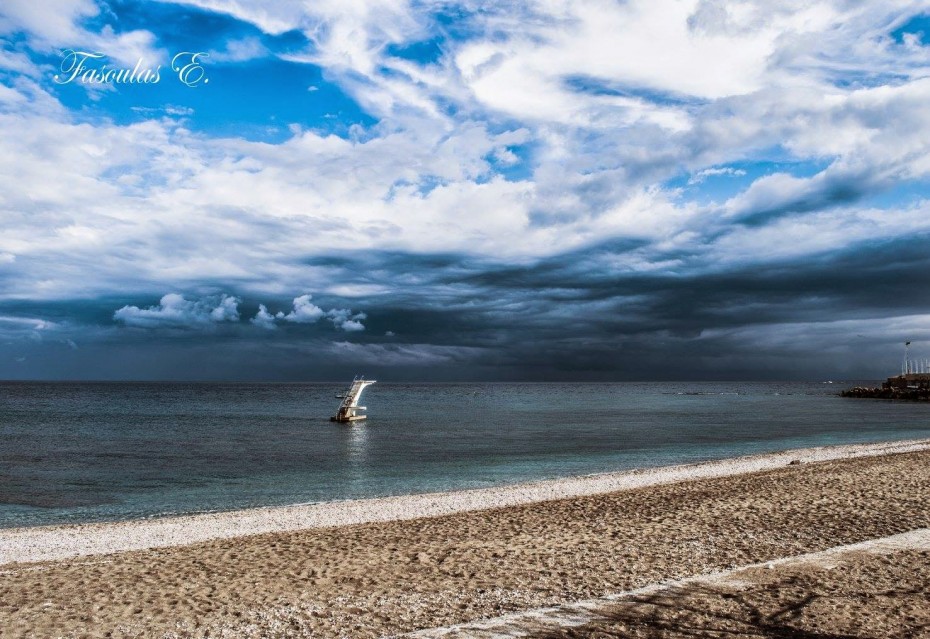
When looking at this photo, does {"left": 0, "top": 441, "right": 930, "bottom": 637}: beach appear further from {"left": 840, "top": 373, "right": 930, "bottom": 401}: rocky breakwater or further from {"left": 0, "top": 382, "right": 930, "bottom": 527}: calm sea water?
{"left": 840, "top": 373, "right": 930, "bottom": 401}: rocky breakwater

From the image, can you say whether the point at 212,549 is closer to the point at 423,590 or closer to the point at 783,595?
the point at 423,590

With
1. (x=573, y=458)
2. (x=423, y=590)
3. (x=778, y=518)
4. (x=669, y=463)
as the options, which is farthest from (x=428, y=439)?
(x=423, y=590)

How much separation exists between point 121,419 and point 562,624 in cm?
7732

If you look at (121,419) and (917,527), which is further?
(121,419)

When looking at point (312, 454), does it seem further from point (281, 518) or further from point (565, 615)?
point (565, 615)

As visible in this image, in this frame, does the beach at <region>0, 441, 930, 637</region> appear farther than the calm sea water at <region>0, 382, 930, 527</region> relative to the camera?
No

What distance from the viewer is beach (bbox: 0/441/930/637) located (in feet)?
30.8

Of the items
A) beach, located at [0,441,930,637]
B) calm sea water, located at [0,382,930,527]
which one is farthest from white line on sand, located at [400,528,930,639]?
calm sea water, located at [0,382,930,527]

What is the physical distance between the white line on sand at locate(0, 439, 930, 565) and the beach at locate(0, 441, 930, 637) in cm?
11

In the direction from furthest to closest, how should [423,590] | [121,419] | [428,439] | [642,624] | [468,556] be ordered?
[121,419], [428,439], [468,556], [423,590], [642,624]

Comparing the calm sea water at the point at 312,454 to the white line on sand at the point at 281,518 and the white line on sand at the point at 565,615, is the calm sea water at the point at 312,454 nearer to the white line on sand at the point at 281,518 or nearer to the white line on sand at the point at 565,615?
the white line on sand at the point at 281,518

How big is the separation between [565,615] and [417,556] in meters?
4.47

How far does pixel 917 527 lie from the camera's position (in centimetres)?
1415

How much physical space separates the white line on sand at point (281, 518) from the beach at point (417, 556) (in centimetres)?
11
